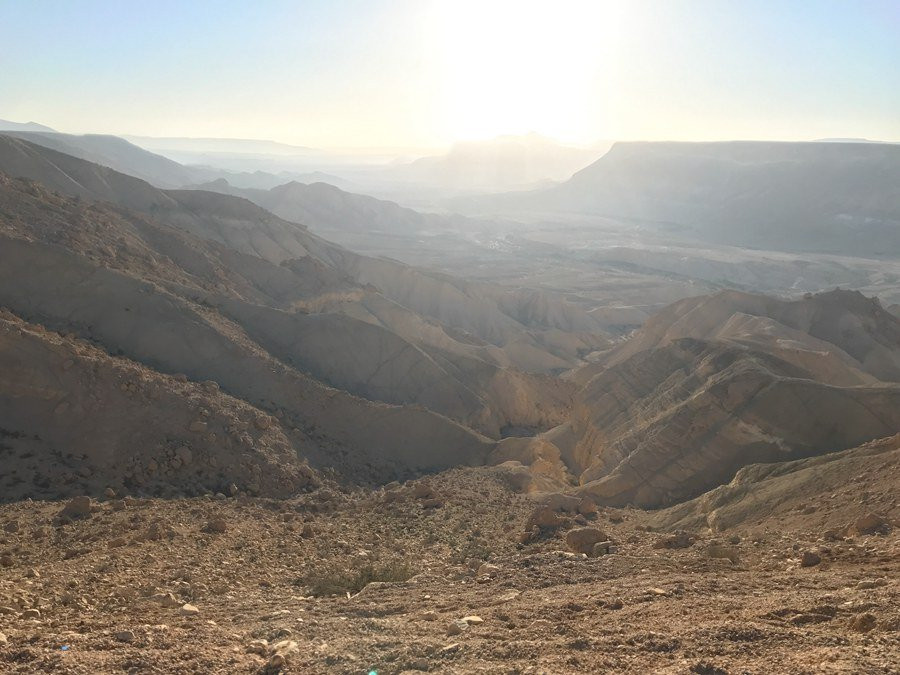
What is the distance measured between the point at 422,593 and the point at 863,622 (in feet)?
16.4

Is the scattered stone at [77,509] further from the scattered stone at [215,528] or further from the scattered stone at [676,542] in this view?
the scattered stone at [676,542]

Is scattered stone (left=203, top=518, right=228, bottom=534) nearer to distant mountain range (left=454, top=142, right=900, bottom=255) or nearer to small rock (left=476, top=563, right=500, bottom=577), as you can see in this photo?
small rock (left=476, top=563, right=500, bottom=577)

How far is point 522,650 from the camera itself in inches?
229

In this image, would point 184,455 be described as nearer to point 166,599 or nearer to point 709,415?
point 166,599

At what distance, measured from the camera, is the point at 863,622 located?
17.8 feet

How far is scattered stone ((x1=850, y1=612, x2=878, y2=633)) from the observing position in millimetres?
5383

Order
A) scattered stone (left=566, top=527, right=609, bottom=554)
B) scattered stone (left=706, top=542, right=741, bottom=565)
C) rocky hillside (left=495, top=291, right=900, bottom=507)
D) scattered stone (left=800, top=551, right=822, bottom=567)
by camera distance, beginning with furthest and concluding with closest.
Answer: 1. rocky hillside (left=495, top=291, right=900, bottom=507)
2. scattered stone (left=566, top=527, right=609, bottom=554)
3. scattered stone (left=706, top=542, right=741, bottom=565)
4. scattered stone (left=800, top=551, right=822, bottom=567)

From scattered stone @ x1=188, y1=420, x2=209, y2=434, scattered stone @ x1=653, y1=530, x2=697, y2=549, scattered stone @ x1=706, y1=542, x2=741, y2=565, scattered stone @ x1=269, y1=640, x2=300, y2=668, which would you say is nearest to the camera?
scattered stone @ x1=269, y1=640, x2=300, y2=668

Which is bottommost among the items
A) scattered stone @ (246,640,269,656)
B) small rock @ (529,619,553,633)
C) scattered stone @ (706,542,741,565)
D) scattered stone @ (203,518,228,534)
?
scattered stone @ (203,518,228,534)

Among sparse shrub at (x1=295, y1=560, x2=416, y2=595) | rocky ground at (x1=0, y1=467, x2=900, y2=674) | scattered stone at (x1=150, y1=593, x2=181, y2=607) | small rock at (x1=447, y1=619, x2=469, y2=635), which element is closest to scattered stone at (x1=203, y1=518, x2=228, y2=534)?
rocky ground at (x1=0, y1=467, x2=900, y2=674)

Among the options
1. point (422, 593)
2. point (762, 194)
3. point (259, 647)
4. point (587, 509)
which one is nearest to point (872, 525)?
point (587, 509)

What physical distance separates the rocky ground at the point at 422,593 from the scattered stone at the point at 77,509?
1.2 inches

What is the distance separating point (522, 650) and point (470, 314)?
169ft

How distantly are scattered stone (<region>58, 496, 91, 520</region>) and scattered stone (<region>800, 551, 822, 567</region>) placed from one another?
1165cm
